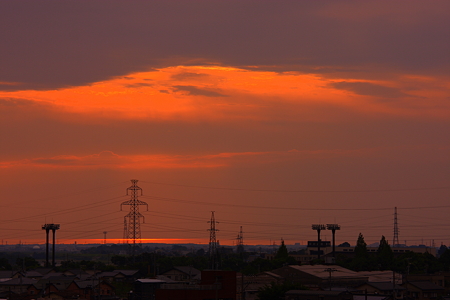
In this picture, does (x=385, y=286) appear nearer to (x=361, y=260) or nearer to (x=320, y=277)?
(x=320, y=277)

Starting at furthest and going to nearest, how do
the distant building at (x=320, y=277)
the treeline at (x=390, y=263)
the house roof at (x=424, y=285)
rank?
the treeline at (x=390, y=263) → the distant building at (x=320, y=277) → the house roof at (x=424, y=285)

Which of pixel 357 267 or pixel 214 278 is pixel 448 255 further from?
pixel 214 278

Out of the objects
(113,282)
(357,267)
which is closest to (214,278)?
(113,282)

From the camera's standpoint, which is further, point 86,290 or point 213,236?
point 213,236

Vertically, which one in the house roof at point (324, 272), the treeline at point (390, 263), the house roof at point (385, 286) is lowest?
the treeline at point (390, 263)

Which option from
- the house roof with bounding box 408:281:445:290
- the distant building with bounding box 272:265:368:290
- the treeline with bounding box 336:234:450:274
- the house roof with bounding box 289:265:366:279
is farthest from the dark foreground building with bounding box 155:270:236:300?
the treeline with bounding box 336:234:450:274

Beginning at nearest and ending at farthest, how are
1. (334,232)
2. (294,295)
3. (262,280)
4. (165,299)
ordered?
(165,299) < (294,295) < (262,280) < (334,232)

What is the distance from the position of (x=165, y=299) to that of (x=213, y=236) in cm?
7181

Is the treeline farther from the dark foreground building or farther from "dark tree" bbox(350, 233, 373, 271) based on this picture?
the dark foreground building

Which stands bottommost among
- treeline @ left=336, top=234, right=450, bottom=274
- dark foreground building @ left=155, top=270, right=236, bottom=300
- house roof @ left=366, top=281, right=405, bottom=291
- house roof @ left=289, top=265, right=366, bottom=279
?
treeline @ left=336, top=234, right=450, bottom=274

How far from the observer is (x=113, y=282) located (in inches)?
4980

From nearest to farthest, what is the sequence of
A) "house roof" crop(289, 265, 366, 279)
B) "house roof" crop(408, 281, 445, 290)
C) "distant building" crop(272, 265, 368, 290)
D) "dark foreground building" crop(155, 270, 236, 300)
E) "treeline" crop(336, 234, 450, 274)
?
"dark foreground building" crop(155, 270, 236, 300), "house roof" crop(408, 281, 445, 290), "distant building" crop(272, 265, 368, 290), "house roof" crop(289, 265, 366, 279), "treeline" crop(336, 234, 450, 274)

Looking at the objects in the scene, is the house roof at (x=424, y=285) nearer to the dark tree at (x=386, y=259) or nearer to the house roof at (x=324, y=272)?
the house roof at (x=324, y=272)

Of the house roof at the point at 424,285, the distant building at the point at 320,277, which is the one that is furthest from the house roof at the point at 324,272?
the house roof at the point at 424,285
